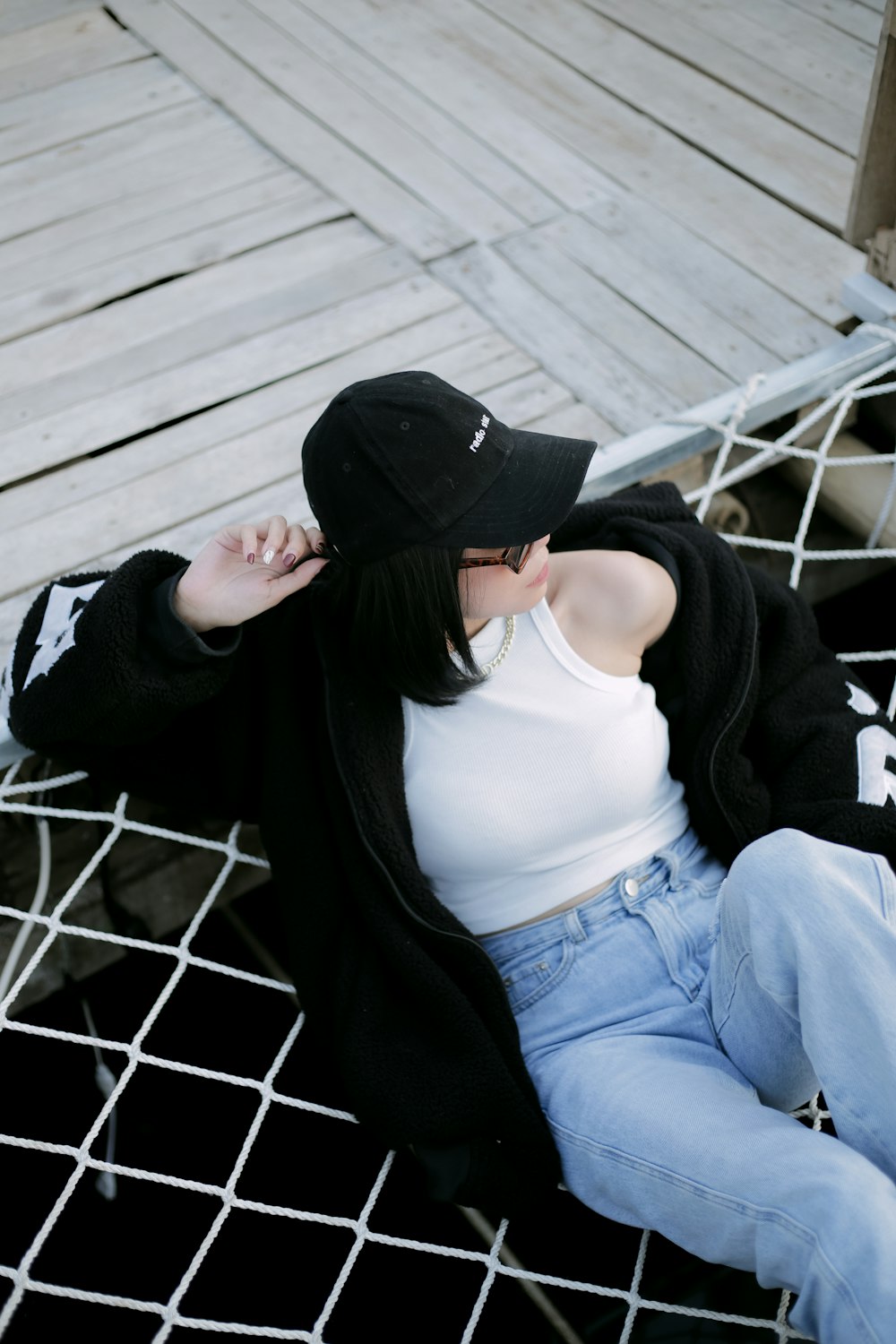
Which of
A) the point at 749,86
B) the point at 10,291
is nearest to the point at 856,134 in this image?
the point at 749,86

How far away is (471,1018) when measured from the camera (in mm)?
1104

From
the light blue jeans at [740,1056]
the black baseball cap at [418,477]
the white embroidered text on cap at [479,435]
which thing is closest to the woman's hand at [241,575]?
the black baseball cap at [418,477]

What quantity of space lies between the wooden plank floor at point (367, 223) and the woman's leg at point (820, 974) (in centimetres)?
83

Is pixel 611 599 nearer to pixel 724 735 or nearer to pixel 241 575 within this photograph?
pixel 724 735

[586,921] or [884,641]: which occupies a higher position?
[586,921]

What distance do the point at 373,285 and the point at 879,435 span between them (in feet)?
2.61

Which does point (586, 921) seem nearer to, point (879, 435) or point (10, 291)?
point (879, 435)

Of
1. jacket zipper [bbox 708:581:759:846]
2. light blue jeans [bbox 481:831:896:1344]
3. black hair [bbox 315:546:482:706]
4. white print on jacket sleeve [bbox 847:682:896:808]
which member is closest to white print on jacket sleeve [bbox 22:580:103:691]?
black hair [bbox 315:546:482:706]

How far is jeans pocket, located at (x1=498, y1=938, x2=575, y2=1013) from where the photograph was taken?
115 cm

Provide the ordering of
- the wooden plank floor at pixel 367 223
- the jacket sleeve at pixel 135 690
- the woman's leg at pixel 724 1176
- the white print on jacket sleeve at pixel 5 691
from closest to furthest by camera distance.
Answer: the woman's leg at pixel 724 1176 → the jacket sleeve at pixel 135 690 → the white print on jacket sleeve at pixel 5 691 → the wooden plank floor at pixel 367 223

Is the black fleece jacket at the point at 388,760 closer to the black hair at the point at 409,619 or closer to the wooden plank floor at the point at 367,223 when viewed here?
the black hair at the point at 409,619

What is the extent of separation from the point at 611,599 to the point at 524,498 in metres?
0.22

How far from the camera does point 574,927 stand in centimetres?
116

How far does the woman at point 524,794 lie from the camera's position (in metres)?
Result: 0.96
